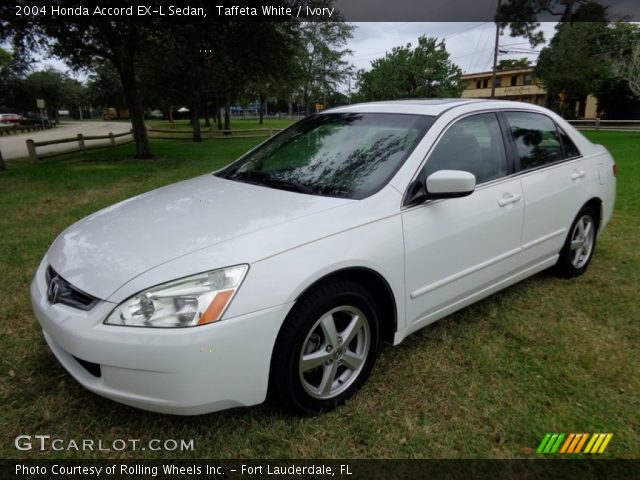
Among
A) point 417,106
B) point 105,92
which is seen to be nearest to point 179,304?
point 417,106

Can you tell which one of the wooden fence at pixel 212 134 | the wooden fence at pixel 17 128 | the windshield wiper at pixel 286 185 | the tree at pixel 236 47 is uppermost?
the tree at pixel 236 47

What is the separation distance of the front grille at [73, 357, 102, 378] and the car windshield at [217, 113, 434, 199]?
1429 mm

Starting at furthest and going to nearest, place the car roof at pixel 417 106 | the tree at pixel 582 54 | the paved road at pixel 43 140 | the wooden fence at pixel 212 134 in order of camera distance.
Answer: the wooden fence at pixel 212 134 → the tree at pixel 582 54 → the paved road at pixel 43 140 → the car roof at pixel 417 106

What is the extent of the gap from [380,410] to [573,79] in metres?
32.3

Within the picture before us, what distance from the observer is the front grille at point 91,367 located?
2162mm

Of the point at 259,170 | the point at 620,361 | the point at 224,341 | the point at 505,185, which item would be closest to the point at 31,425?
the point at 224,341

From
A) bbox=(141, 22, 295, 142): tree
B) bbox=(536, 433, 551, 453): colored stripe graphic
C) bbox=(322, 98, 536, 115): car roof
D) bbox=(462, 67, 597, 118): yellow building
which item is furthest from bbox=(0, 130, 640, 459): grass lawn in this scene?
bbox=(462, 67, 597, 118): yellow building

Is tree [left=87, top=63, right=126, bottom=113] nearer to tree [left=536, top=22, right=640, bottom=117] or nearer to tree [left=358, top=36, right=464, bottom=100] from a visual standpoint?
tree [left=358, top=36, right=464, bottom=100]

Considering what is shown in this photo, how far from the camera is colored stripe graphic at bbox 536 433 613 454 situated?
2.28 meters

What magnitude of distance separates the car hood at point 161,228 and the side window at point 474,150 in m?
0.82

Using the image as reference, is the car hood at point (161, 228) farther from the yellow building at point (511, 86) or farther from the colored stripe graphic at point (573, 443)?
the yellow building at point (511, 86)

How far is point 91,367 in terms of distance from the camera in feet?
7.22

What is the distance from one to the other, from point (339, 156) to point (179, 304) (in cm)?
152

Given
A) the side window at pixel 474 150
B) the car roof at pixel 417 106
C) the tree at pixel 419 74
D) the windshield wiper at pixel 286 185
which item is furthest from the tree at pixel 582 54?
the windshield wiper at pixel 286 185
